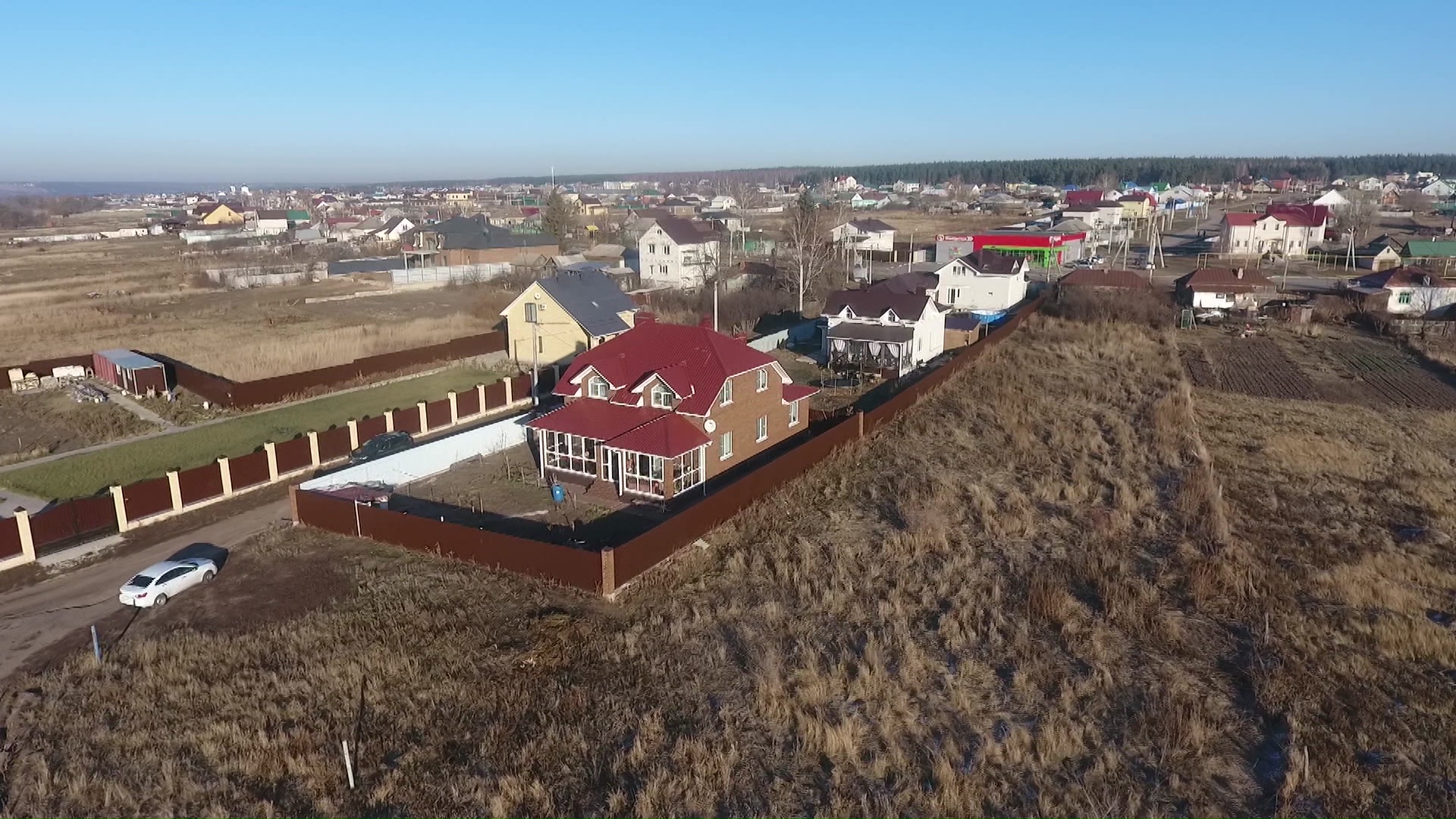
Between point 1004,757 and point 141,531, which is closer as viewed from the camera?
point 1004,757

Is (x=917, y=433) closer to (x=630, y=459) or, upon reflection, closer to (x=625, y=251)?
(x=630, y=459)

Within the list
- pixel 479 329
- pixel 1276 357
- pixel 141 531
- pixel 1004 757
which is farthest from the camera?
pixel 479 329

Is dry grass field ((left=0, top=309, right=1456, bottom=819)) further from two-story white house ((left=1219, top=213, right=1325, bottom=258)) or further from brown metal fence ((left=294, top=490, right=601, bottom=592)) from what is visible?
two-story white house ((left=1219, top=213, right=1325, bottom=258))

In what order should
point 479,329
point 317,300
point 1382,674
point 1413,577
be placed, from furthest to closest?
point 317,300 < point 479,329 < point 1413,577 < point 1382,674

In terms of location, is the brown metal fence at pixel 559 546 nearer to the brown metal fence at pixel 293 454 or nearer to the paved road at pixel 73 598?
the paved road at pixel 73 598

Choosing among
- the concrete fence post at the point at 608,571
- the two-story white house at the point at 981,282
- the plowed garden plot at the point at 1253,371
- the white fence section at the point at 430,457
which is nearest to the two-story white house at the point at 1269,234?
the two-story white house at the point at 981,282

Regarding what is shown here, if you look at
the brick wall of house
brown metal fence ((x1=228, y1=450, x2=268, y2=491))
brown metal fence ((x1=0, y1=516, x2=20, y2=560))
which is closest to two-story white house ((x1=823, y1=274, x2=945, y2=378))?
the brick wall of house

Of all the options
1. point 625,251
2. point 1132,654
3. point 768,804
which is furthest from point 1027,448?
point 625,251

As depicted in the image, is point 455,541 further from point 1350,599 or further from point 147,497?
point 1350,599
